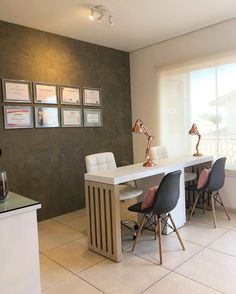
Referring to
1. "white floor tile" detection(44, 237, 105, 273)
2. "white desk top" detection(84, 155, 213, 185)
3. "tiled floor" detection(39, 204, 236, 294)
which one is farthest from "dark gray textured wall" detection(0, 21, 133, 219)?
"white desk top" detection(84, 155, 213, 185)

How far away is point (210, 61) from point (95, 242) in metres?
2.98

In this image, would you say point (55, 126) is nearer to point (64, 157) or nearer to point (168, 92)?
point (64, 157)

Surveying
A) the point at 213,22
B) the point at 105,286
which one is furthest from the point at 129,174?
the point at 213,22

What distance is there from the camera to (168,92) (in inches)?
174

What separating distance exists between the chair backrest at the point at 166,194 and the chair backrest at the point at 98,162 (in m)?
1.03

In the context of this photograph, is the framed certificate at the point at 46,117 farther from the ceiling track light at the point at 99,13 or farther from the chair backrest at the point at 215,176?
the chair backrest at the point at 215,176

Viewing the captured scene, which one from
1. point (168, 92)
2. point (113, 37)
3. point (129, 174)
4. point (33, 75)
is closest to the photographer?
point (129, 174)

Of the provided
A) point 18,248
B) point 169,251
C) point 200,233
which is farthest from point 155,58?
point 18,248

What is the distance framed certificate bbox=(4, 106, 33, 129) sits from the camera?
3.29 meters

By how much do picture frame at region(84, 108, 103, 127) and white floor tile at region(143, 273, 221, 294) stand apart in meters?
2.68

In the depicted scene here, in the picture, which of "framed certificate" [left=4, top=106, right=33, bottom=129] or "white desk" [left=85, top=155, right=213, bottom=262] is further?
"framed certificate" [left=4, top=106, right=33, bottom=129]

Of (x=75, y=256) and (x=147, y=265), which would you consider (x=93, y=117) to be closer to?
(x=75, y=256)

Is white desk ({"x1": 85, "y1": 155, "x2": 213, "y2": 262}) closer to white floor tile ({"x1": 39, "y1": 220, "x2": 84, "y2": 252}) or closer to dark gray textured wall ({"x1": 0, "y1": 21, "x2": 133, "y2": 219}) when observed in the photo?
white floor tile ({"x1": 39, "y1": 220, "x2": 84, "y2": 252})

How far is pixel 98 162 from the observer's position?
325 centimetres
